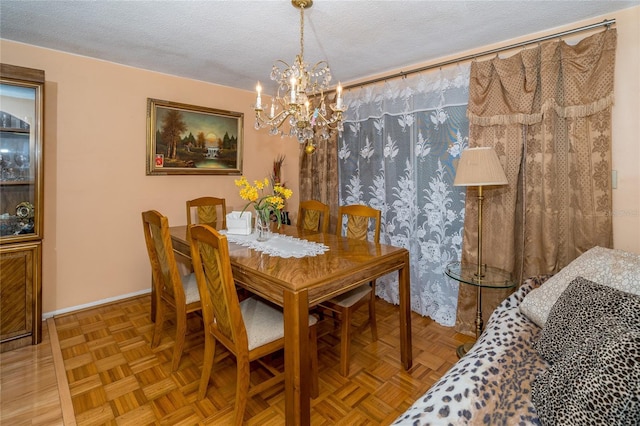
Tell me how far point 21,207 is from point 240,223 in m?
1.70

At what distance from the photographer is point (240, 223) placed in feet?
8.58

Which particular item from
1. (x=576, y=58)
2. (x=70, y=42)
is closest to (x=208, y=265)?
(x=70, y=42)

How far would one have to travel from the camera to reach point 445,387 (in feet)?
3.79

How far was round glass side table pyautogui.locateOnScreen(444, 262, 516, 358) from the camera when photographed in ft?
7.09

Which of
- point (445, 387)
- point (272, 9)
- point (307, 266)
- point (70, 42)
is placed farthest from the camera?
point (70, 42)

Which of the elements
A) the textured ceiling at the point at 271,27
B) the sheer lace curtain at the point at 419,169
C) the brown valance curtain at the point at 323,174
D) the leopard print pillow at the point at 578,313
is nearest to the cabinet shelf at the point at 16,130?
the textured ceiling at the point at 271,27

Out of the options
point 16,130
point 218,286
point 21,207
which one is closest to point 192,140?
point 16,130

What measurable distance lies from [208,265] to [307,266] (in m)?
Answer: 0.53

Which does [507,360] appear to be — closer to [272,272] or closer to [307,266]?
[307,266]

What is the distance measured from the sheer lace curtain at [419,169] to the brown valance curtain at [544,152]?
19 cm

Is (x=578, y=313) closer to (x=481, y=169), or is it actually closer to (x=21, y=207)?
(x=481, y=169)

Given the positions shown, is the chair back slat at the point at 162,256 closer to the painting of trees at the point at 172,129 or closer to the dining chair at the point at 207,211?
the dining chair at the point at 207,211

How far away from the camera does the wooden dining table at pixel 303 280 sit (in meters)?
1.47

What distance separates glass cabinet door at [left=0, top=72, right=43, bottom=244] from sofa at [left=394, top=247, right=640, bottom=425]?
2.91 metres
